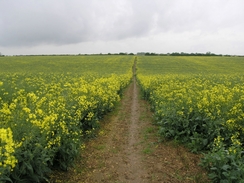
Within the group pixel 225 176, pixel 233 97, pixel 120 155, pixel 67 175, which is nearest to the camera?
pixel 225 176

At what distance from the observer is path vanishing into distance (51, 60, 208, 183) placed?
6.28m

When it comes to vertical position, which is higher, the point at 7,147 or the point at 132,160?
the point at 7,147

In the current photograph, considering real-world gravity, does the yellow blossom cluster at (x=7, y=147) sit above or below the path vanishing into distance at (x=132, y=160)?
above

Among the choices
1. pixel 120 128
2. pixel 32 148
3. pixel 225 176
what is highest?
pixel 32 148

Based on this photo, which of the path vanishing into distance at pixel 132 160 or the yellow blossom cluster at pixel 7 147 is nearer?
the yellow blossom cluster at pixel 7 147

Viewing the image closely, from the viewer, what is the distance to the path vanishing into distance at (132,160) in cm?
628

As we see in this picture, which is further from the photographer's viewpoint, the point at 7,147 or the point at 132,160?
the point at 132,160

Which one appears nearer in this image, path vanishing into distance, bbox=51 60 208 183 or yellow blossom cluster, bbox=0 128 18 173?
yellow blossom cluster, bbox=0 128 18 173

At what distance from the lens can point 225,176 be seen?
5.27m

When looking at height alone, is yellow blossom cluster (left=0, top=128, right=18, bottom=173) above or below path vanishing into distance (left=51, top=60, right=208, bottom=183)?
above

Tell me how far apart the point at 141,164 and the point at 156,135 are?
8.51 feet

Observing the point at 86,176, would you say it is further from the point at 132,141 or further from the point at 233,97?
the point at 233,97

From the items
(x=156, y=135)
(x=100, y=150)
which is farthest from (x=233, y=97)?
(x=100, y=150)

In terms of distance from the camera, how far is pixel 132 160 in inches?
290
